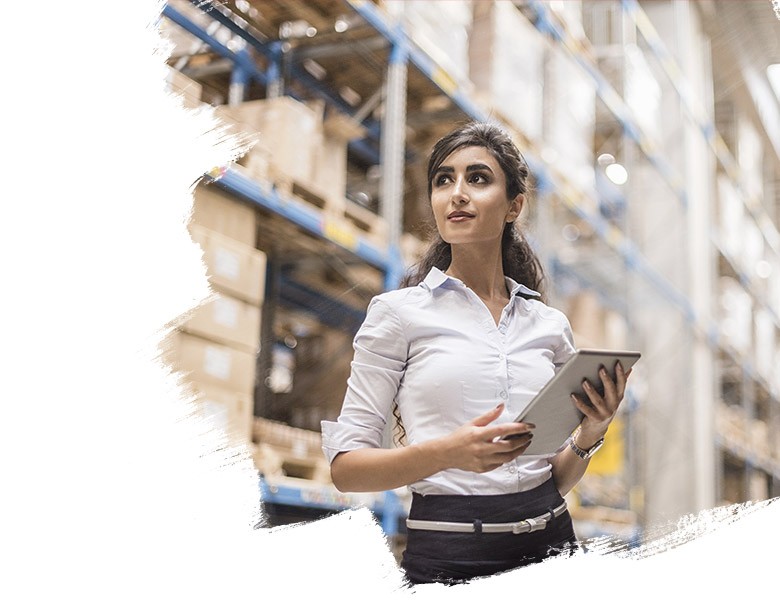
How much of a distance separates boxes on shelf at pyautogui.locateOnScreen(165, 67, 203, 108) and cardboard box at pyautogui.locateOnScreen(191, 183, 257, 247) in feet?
1.86

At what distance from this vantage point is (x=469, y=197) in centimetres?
149

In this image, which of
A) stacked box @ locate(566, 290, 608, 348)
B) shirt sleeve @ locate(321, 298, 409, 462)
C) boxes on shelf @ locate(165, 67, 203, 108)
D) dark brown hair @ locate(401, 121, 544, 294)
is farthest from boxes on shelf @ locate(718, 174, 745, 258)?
shirt sleeve @ locate(321, 298, 409, 462)

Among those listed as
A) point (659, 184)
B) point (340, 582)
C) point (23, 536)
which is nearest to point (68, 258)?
point (23, 536)

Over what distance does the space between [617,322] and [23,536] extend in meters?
7.22

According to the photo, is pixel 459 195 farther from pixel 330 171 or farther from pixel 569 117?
pixel 569 117

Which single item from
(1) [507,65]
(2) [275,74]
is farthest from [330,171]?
(1) [507,65]

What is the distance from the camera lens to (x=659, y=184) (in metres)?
9.65

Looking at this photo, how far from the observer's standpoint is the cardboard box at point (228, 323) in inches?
111

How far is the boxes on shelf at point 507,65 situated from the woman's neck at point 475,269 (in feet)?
10.9

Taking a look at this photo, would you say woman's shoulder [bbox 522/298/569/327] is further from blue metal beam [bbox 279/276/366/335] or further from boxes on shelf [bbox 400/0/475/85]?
blue metal beam [bbox 279/276/366/335]

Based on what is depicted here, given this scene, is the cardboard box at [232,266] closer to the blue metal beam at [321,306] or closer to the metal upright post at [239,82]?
the metal upright post at [239,82]

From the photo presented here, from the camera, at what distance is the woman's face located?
1488 millimetres

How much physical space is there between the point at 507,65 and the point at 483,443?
433 cm

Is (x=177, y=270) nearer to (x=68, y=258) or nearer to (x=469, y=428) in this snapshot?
(x=68, y=258)
